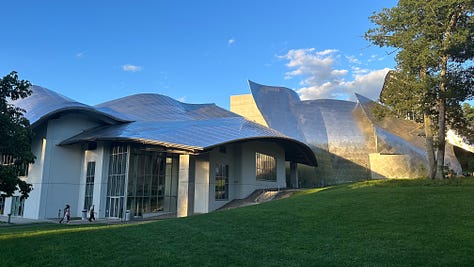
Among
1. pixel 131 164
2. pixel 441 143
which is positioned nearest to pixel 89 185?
pixel 131 164

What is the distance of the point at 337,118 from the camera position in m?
50.8

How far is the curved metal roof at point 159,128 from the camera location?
30250mm

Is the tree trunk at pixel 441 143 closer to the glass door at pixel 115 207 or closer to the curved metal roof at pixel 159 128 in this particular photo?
the curved metal roof at pixel 159 128

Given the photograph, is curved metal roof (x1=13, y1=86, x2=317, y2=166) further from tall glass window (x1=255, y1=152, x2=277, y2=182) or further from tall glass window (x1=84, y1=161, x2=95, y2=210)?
tall glass window (x1=84, y1=161, x2=95, y2=210)

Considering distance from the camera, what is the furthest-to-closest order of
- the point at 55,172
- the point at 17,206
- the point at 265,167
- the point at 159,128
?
the point at 265,167
the point at 17,206
the point at 55,172
the point at 159,128

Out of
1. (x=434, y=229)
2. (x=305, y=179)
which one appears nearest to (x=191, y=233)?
(x=434, y=229)

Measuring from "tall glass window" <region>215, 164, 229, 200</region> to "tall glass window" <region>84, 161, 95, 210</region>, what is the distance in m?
11.2

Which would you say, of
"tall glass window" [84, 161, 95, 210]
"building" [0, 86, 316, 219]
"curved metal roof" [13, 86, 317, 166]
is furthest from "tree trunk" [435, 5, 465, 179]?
"tall glass window" [84, 161, 95, 210]

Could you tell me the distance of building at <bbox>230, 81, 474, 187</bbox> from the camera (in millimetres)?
45406

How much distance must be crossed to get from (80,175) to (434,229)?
31475 millimetres

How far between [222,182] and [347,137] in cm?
2011

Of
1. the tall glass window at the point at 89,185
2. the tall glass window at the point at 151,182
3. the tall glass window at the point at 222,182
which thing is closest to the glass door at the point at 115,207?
the tall glass window at the point at 151,182

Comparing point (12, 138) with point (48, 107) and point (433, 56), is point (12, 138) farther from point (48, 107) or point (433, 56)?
point (433, 56)

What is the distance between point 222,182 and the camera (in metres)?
35.8
